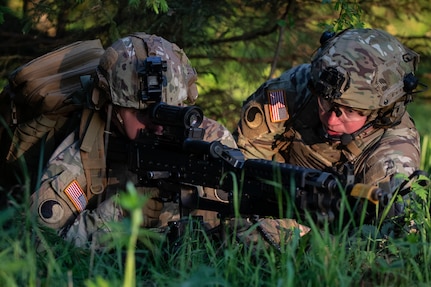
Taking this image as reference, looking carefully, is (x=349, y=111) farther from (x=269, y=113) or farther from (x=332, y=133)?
(x=269, y=113)

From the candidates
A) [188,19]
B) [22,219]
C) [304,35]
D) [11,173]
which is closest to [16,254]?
[22,219]

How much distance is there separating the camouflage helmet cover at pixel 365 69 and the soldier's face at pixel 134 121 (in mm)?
1047

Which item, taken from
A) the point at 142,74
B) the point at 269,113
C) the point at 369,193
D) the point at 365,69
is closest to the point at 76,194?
the point at 142,74

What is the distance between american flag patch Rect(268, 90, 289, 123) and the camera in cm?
566

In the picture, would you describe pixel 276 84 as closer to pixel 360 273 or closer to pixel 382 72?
pixel 382 72

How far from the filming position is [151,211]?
4703 millimetres

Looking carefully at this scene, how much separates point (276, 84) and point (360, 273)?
2276mm

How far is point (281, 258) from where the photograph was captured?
3.68m

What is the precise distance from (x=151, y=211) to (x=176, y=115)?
2.13ft

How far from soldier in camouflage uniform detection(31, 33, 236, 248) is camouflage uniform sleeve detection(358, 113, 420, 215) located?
87 centimetres

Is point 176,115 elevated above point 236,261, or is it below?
above

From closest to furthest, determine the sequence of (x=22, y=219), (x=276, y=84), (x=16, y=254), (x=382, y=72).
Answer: (x=16, y=254) < (x=22, y=219) < (x=382, y=72) < (x=276, y=84)

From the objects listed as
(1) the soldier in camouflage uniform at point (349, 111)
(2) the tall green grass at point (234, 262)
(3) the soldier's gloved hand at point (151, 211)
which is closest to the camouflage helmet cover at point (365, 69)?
(1) the soldier in camouflage uniform at point (349, 111)

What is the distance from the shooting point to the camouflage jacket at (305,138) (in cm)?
519
